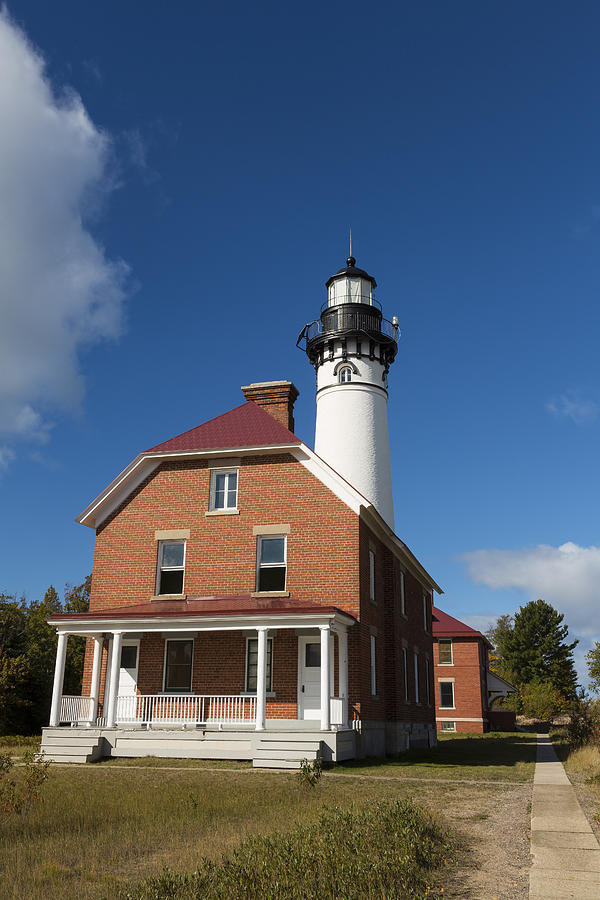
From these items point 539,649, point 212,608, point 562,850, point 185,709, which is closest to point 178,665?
point 185,709

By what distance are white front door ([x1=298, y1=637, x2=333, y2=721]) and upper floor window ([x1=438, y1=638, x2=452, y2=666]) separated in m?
24.7

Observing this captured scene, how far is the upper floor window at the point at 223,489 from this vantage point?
943 inches

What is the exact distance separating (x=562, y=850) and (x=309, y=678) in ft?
43.6

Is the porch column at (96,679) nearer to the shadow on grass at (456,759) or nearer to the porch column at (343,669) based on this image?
the porch column at (343,669)

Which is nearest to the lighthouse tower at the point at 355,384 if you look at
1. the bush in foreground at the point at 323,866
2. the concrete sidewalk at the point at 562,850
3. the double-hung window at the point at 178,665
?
the double-hung window at the point at 178,665

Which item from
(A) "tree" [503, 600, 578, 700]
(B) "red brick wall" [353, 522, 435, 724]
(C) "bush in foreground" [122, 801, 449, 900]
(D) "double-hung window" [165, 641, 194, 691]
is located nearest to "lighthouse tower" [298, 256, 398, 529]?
(B) "red brick wall" [353, 522, 435, 724]

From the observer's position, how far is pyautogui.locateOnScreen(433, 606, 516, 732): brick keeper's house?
43.4 meters

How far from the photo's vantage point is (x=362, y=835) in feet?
27.1

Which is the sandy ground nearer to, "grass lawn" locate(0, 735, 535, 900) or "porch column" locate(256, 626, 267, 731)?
"grass lawn" locate(0, 735, 535, 900)

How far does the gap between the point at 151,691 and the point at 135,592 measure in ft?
9.96

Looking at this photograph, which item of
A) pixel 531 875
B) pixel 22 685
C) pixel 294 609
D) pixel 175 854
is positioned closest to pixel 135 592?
pixel 294 609

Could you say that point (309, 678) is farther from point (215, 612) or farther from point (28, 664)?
point (28, 664)

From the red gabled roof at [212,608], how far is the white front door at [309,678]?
124 cm

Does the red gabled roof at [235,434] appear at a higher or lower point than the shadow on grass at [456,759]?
higher
